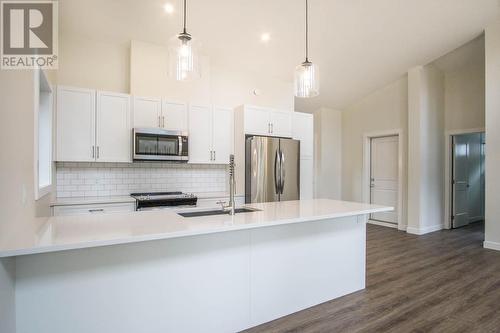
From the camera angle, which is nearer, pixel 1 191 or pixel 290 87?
pixel 1 191

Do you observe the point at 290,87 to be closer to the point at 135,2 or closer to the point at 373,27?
the point at 373,27

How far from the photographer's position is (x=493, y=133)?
4.36 meters

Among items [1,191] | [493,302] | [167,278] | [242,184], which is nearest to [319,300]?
[167,278]

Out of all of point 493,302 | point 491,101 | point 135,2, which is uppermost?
point 135,2

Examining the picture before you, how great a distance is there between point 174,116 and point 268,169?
5.27ft

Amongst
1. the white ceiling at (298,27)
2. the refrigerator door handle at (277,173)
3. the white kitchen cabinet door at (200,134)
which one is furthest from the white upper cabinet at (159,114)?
the refrigerator door handle at (277,173)

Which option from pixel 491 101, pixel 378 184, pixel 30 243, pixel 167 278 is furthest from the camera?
pixel 378 184

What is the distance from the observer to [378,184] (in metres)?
6.38

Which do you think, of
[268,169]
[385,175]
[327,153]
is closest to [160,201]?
[268,169]

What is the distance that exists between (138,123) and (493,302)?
446 centimetres

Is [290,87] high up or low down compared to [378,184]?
up

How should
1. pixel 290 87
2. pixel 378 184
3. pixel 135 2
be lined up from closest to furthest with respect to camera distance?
pixel 135 2 → pixel 290 87 → pixel 378 184

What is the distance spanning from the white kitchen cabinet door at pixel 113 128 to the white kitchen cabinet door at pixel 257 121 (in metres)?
1.73

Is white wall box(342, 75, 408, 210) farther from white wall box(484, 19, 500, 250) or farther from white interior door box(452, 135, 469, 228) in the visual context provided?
white wall box(484, 19, 500, 250)
